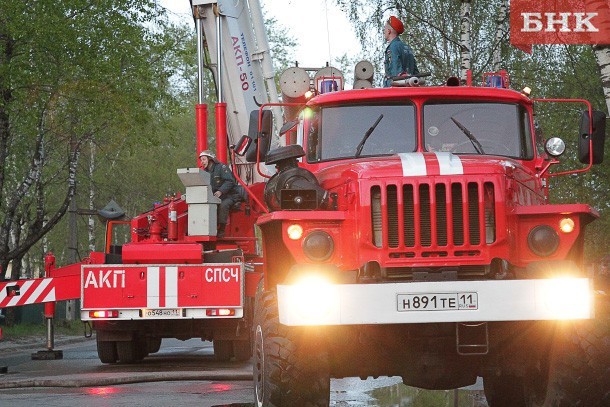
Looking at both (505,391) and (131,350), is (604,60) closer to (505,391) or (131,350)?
(131,350)

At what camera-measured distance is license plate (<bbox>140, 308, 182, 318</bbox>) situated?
16.5 metres

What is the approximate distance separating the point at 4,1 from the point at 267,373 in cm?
2139

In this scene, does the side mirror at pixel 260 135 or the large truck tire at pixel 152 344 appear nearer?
the side mirror at pixel 260 135

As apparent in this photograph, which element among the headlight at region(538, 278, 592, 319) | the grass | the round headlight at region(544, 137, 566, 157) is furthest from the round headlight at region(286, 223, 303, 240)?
the grass

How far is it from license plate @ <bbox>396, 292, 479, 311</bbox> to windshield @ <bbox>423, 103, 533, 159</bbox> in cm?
228

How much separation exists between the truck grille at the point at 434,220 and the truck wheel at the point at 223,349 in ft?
33.8

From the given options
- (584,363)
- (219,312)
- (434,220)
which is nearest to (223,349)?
(219,312)

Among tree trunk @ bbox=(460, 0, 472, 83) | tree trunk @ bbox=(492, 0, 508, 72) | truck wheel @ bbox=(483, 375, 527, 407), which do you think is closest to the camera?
truck wheel @ bbox=(483, 375, 527, 407)

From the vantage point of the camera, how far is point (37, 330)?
3462cm

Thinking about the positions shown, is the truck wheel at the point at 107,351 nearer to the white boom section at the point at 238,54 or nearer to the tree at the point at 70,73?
the white boom section at the point at 238,54

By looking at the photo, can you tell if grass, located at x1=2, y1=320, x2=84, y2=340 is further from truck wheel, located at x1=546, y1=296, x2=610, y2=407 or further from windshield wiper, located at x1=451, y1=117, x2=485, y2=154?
truck wheel, located at x1=546, y1=296, x2=610, y2=407

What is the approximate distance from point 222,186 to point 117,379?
3.54m

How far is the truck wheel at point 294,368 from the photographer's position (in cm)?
891

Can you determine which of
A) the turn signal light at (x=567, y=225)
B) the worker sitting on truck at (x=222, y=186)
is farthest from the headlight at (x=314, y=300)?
the worker sitting on truck at (x=222, y=186)
